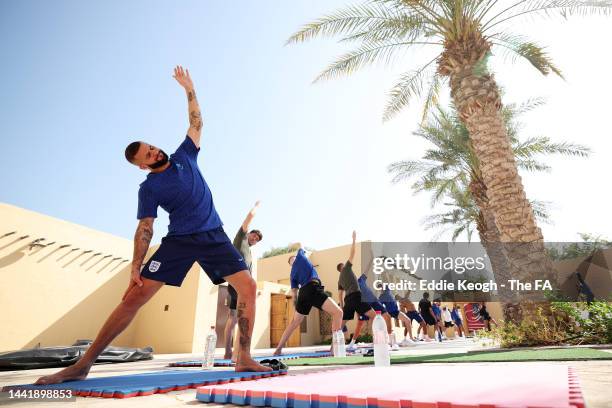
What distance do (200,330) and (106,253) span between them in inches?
182

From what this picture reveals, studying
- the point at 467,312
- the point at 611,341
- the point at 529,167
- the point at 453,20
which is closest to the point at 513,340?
the point at 611,341

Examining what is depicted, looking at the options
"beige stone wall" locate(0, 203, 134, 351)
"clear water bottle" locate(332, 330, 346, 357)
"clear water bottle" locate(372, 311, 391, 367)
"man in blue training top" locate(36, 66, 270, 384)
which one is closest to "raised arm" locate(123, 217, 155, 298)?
"man in blue training top" locate(36, 66, 270, 384)

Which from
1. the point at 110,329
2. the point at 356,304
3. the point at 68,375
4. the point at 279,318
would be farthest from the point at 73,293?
the point at 110,329

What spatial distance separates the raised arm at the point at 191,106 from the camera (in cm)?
358

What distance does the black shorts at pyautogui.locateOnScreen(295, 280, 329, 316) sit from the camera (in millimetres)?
5793

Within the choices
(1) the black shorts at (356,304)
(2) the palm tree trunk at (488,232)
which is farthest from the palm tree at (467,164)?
(1) the black shorts at (356,304)

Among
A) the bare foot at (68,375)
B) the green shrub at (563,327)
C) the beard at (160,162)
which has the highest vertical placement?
A: the beard at (160,162)

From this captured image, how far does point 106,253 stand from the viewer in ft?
45.4

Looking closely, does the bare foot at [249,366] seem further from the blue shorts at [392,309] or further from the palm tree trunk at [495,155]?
the blue shorts at [392,309]

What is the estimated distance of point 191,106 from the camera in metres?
3.65

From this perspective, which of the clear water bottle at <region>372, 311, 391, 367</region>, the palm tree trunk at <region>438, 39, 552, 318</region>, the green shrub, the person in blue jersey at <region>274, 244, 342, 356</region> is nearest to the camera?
the clear water bottle at <region>372, 311, 391, 367</region>

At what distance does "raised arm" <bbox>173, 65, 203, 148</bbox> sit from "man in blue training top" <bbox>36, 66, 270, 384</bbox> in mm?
283

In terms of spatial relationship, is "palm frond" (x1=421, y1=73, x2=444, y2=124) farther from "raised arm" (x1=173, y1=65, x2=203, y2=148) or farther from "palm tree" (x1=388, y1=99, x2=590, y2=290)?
"raised arm" (x1=173, y1=65, x2=203, y2=148)

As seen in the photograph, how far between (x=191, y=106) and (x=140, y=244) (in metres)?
1.47
